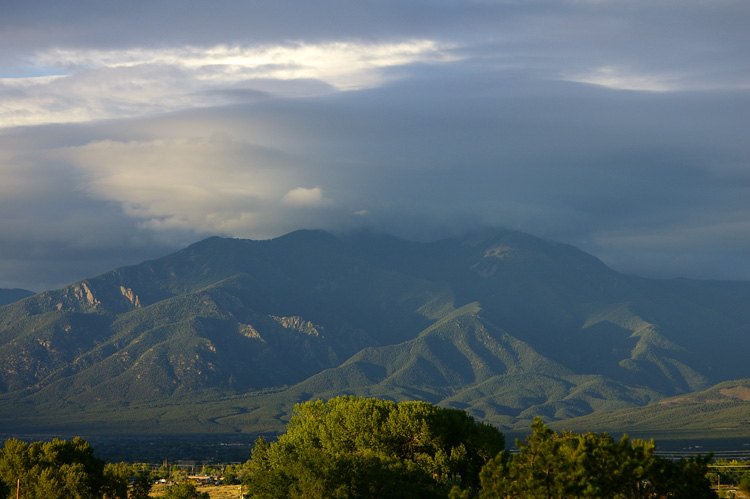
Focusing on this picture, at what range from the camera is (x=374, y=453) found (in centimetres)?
11800

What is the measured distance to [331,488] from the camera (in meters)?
99.9

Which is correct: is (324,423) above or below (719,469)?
above

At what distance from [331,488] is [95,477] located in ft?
128

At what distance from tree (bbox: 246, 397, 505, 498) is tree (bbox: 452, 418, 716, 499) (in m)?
27.9

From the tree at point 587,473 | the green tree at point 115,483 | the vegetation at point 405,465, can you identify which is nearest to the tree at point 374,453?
the vegetation at point 405,465

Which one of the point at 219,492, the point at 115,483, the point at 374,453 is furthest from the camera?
the point at 219,492

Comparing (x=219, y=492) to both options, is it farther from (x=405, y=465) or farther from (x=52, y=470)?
(x=405, y=465)

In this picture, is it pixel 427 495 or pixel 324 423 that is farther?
pixel 324 423

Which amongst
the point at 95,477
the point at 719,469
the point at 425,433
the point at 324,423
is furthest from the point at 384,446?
the point at 719,469

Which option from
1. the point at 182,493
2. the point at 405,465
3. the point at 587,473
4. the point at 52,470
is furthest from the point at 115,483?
the point at 587,473

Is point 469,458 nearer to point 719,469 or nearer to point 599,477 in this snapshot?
point 599,477

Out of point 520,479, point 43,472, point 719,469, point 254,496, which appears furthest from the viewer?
point 719,469

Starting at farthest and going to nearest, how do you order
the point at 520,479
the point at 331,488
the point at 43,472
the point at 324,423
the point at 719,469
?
the point at 719,469
the point at 324,423
the point at 43,472
the point at 331,488
the point at 520,479

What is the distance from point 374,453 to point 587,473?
1948 inches
